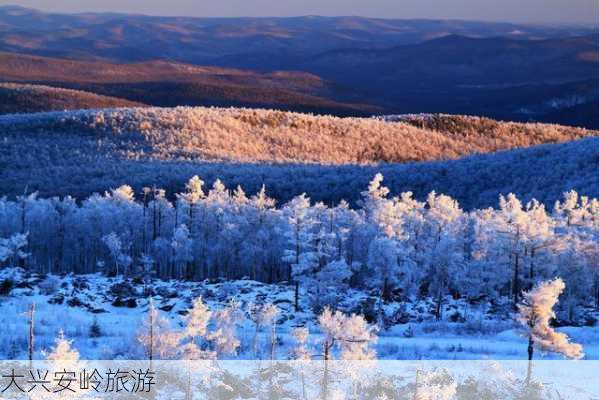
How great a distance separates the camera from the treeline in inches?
1362

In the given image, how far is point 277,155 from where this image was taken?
287 feet

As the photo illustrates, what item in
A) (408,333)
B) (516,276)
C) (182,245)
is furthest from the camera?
(182,245)

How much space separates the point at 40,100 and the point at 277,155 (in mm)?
73832

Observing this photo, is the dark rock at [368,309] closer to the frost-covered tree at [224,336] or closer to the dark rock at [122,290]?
the frost-covered tree at [224,336]

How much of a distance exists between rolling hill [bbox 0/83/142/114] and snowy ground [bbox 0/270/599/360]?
106573 mm

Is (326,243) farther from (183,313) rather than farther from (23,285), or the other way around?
(23,285)

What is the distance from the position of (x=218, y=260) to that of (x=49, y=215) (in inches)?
472

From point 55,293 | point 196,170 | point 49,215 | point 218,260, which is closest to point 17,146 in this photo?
point 196,170

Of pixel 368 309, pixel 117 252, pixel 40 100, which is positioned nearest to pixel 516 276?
pixel 368 309

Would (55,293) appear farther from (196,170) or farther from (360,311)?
(196,170)

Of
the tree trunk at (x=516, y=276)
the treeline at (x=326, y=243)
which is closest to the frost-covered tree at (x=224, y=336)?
the treeline at (x=326, y=243)

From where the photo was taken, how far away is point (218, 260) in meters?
43.7

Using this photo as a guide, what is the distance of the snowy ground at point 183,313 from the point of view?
2575cm

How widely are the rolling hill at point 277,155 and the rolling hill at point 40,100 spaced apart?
45.0 metres
